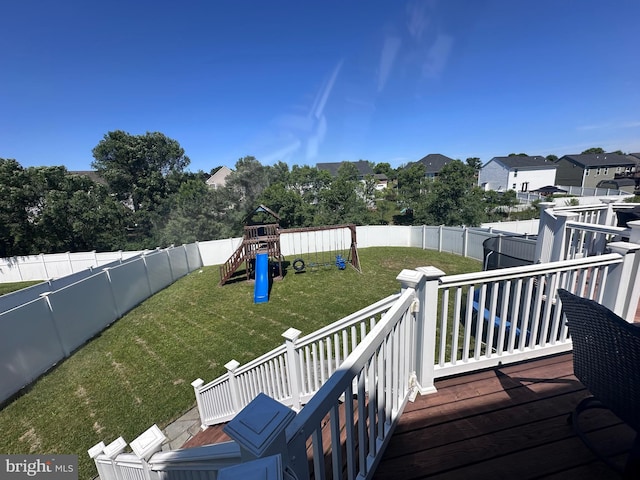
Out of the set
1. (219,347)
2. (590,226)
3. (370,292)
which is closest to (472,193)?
(370,292)

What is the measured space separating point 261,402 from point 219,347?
6576 millimetres

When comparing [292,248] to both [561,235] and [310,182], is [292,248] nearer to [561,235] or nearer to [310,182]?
[310,182]

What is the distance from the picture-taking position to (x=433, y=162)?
4175cm

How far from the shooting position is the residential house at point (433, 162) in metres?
39.8

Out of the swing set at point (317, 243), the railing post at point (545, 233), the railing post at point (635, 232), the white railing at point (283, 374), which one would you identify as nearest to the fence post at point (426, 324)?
the white railing at point (283, 374)

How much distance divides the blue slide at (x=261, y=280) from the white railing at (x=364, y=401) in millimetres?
7513

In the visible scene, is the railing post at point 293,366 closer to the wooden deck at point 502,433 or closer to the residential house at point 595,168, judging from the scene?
the wooden deck at point 502,433

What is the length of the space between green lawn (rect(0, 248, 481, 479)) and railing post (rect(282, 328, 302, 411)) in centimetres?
292

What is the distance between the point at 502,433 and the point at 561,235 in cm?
331

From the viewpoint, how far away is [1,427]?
4805 mm

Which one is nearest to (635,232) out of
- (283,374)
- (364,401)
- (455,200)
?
(364,401)

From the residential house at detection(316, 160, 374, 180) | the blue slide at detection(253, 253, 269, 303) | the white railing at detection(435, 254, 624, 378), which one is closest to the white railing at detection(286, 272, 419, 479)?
the white railing at detection(435, 254, 624, 378)

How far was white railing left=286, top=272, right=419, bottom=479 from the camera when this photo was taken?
1052 mm

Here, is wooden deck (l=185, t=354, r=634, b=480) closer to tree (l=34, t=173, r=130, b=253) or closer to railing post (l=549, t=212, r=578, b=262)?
railing post (l=549, t=212, r=578, b=262)
